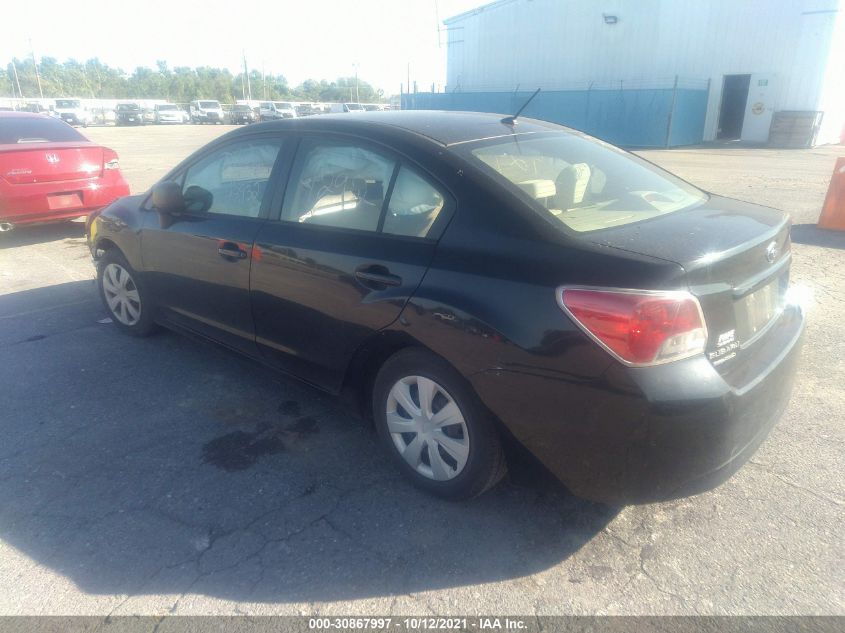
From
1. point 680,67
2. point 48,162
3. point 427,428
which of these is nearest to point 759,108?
point 680,67

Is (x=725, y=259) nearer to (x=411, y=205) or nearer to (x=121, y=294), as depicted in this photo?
(x=411, y=205)

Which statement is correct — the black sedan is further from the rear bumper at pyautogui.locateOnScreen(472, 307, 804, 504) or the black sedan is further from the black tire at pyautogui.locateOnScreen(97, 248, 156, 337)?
the black tire at pyautogui.locateOnScreen(97, 248, 156, 337)

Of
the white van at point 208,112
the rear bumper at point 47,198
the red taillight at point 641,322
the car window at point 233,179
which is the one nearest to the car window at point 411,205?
the red taillight at point 641,322

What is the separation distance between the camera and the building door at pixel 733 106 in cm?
2636

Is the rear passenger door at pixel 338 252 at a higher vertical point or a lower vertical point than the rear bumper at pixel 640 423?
higher

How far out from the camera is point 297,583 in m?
2.46

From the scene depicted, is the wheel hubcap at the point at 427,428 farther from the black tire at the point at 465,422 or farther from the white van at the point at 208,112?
the white van at the point at 208,112

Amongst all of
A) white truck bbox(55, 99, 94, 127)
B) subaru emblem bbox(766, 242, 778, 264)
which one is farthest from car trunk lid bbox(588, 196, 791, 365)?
white truck bbox(55, 99, 94, 127)

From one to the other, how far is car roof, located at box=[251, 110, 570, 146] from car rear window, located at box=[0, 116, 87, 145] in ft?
19.5

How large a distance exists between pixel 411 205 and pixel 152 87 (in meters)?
90.5

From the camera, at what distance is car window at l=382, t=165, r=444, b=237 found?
2771 millimetres

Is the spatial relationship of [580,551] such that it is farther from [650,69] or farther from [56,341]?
[650,69]

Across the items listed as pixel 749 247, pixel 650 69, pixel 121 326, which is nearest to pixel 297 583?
pixel 749 247

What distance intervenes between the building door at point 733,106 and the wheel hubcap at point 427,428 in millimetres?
28459
